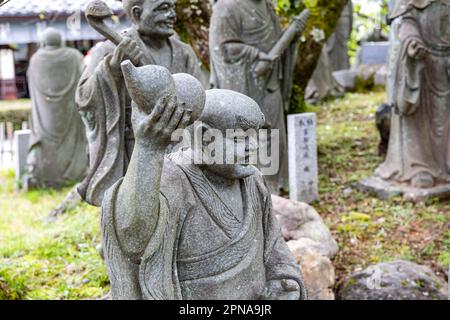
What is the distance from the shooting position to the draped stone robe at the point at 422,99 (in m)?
6.88

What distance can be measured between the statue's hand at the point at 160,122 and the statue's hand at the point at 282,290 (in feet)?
2.97

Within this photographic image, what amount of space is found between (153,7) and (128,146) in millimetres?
1058

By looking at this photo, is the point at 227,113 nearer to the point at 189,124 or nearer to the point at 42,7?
the point at 189,124

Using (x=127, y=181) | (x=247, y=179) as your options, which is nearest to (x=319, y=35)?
(x=247, y=179)

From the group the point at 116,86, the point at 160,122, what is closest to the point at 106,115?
the point at 116,86

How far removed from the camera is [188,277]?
2.62m

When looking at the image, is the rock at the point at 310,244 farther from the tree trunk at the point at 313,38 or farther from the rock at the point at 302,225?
the tree trunk at the point at 313,38

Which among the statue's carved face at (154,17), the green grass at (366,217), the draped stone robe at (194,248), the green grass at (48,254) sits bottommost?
the green grass at (48,254)

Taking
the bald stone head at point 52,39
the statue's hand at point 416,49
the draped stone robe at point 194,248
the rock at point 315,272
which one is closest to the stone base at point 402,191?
the statue's hand at point 416,49

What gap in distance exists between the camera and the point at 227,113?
256 cm

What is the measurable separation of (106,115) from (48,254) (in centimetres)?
236

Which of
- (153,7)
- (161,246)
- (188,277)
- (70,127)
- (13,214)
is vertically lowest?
(13,214)

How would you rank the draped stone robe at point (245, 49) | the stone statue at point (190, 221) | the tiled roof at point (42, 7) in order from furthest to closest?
the tiled roof at point (42, 7)
the draped stone robe at point (245, 49)
the stone statue at point (190, 221)
